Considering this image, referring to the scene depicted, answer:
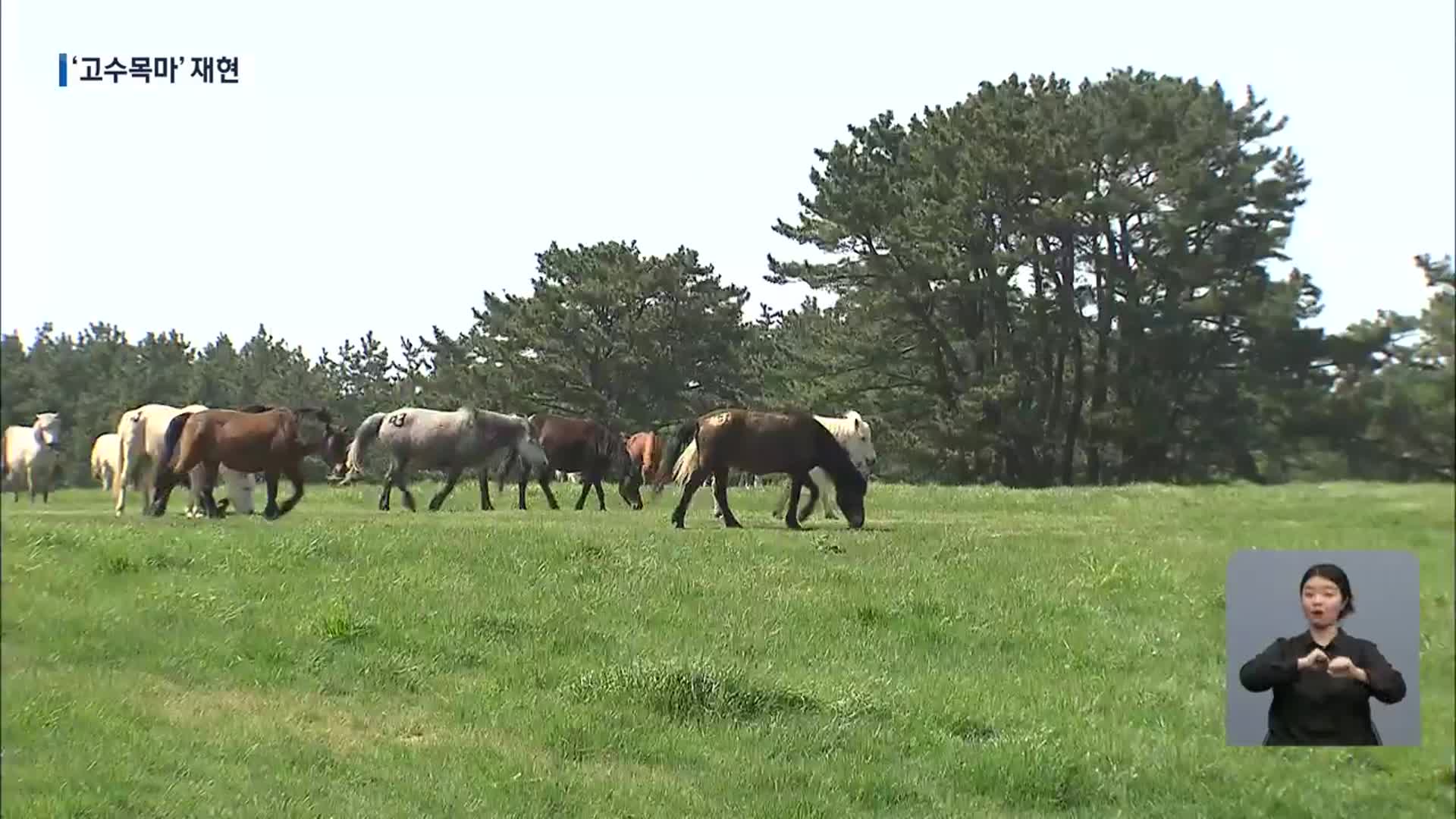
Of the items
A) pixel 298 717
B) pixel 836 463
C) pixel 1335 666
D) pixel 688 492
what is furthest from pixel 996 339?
pixel 298 717

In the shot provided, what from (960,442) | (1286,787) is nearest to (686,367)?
(960,442)

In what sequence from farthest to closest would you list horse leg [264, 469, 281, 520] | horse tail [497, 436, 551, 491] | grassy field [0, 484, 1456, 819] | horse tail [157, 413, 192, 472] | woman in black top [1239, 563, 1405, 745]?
horse tail [497, 436, 551, 491], horse leg [264, 469, 281, 520], horse tail [157, 413, 192, 472], grassy field [0, 484, 1456, 819], woman in black top [1239, 563, 1405, 745]

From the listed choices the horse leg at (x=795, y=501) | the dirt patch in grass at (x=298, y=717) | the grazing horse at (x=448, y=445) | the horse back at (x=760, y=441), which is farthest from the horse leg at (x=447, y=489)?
the horse leg at (x=795, y=501)

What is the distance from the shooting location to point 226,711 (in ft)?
12.9

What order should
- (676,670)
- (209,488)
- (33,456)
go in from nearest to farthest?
(33,456), (676,670), (209,488)

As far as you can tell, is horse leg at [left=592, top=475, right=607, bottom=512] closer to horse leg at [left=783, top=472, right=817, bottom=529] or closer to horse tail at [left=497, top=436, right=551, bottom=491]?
horse tail at [left=497, top=436, right=551, bottom=491]

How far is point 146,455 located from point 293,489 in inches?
17.2

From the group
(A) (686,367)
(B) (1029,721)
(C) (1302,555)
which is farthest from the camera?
(A) (686,367)

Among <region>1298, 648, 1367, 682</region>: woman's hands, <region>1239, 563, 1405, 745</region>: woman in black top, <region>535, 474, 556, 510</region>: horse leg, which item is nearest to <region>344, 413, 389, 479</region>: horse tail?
<region>535, 474, 556, 510</region>: horse leg

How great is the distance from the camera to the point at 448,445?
4840 mm

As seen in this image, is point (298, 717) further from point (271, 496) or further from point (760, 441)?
point (760, 441)

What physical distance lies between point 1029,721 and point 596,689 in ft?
3.93

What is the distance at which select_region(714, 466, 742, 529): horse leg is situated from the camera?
5156 millimetres

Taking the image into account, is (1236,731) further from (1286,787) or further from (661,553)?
(661,553)
